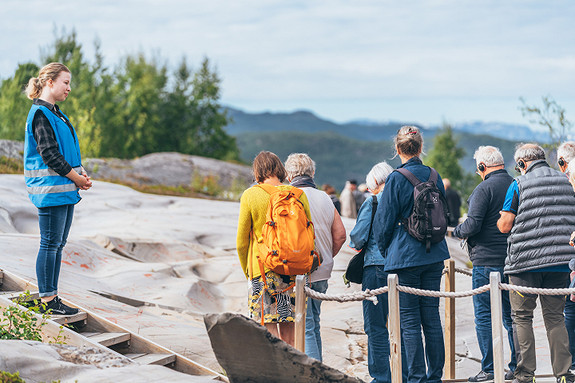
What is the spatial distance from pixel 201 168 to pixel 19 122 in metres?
8.18

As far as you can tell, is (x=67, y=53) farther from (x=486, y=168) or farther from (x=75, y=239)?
(x=486, y=168)

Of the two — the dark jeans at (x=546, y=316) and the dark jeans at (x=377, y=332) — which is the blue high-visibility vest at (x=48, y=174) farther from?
the dark jeans at (x=546, y=316)

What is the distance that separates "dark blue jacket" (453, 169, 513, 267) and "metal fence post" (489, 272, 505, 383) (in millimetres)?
669

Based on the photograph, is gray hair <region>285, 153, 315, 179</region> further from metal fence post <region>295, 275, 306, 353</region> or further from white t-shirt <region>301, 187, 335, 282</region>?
metal fence post <region>295, 275, 306, 353</region>

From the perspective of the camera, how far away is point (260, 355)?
4418 mm

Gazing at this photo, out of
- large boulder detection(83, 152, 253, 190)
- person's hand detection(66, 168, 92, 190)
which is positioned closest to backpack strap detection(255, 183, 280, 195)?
person's hand detection(66, 168, 92, 190)

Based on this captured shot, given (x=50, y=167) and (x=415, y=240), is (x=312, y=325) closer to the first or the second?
(x=415, y=240)

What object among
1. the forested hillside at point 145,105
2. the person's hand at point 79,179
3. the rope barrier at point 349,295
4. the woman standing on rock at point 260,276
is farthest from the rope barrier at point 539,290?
the forested hillside at point 145,105

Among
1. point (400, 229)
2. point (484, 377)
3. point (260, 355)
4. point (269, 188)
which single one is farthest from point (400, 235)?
point (484, 377)

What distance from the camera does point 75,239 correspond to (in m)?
10.9

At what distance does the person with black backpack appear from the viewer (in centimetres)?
493

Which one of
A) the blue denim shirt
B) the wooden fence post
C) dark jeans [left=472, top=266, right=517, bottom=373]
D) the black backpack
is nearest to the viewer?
the black backpack

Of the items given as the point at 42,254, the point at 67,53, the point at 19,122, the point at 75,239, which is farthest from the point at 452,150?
the point at 42,254

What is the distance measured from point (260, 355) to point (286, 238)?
0.94m
